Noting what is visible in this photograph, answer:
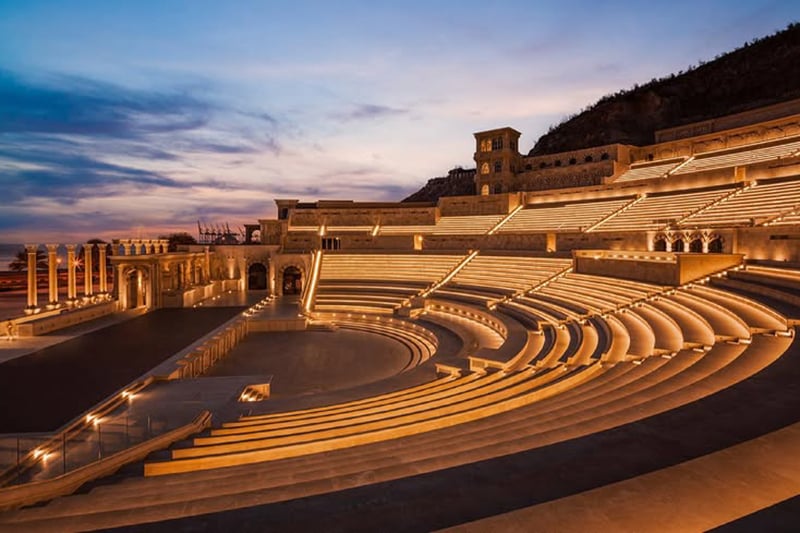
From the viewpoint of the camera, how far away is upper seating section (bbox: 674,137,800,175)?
93.2ft

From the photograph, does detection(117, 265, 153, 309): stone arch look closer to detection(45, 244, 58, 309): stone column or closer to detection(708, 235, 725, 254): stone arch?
detection(45, 244, 58, 309): stone column

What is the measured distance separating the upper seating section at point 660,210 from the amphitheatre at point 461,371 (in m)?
0.19

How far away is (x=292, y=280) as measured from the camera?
3734cm

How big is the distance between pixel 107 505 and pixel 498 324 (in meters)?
17.2

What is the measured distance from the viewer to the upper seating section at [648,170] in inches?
1388

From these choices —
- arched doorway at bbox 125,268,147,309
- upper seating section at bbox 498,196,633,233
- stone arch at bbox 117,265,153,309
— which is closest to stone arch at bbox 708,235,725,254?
upper seating section at bbox 498,196,633,233

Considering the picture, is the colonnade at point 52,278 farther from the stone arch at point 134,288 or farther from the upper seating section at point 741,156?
the upper seating section at point 741,156

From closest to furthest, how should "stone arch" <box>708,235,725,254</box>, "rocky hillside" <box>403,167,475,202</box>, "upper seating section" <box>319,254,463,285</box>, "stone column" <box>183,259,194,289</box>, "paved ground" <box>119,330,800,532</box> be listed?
"paved ground" <box>119,330,800,532</box> → "stone arch" <box>708,235,725,254</box> → "upper seating section" <box>319,254,463,285</box> → "stone column" <box>183,259,194,289</box> → "rocky hillside" <box>403,167,475,202</box>

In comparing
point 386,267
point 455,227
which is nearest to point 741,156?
point 455,227

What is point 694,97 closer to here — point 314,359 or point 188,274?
point 314,359

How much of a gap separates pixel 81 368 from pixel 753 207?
95.9 feet

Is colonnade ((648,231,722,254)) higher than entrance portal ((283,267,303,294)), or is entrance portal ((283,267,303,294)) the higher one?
colonnade ((648,231,722,254))

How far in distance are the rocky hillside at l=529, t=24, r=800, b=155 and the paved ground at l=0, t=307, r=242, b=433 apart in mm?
49239

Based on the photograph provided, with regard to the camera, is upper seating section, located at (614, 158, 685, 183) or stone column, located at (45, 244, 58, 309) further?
upper seating section, located at (614, 158, 685, 183)
